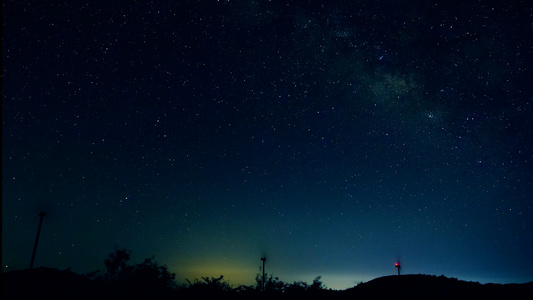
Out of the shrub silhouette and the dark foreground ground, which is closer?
the dark foreground ground

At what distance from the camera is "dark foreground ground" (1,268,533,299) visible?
11008mm

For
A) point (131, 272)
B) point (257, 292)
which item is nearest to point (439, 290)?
point (257, 292)

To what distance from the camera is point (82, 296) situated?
34.7 feet

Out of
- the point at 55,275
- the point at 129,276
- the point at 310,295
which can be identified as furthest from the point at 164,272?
the point at 310,295

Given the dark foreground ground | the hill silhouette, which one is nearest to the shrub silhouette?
the dark foreground ground

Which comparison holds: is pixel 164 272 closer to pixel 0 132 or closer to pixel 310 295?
pixel 310 295

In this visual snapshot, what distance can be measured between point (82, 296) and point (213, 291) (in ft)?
16.1

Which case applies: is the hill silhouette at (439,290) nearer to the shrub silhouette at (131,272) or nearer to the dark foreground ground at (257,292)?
the dark foreground ground at (257,292)

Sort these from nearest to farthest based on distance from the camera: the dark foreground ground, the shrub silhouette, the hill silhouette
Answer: the dark foreground ground < the hill silhouette < the shrub silhouette

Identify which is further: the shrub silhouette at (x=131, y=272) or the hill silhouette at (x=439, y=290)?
the shrub silhouette at (x=131, y=272)

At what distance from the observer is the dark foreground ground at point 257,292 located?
433 inches

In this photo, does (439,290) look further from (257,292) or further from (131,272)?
(131,272)

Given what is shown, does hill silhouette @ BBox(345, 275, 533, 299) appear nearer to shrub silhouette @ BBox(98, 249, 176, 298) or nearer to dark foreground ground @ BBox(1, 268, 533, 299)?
dark foreground ground @ BBox(1, 268, 533, 299)

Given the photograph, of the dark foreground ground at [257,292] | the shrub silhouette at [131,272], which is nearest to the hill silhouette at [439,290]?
the dark foreground ground at [257,292]
